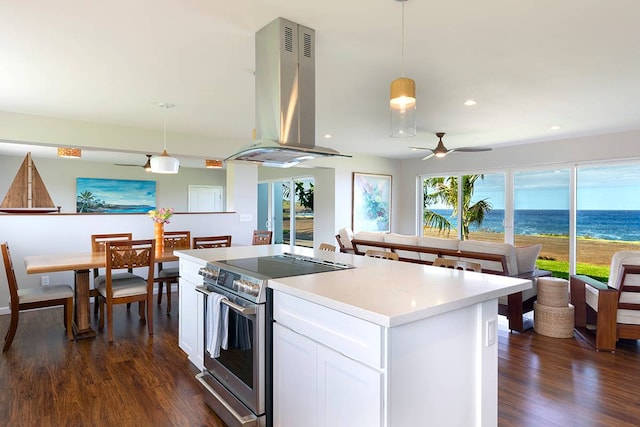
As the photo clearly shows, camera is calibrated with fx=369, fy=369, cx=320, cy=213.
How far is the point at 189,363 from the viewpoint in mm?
3047

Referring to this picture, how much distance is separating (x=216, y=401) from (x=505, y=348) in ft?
8.54

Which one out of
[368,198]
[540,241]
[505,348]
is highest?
[368,198]

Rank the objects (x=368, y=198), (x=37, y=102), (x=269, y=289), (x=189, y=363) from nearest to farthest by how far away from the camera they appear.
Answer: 1. (x=269, y=289)
2. (x=189, y=363)
3. (x=37, y=102)
4. (x=368, y=198)

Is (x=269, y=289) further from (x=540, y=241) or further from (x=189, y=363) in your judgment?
(x=540, y=241)

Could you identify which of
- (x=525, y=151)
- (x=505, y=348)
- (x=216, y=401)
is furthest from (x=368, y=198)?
(x=216, y=401)

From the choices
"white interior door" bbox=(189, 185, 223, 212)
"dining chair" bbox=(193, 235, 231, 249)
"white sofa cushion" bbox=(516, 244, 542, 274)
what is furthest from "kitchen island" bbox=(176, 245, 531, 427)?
"white interior door" bbox=(189, 185, 223, 212)

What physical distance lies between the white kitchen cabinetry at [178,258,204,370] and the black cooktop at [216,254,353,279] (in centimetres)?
41

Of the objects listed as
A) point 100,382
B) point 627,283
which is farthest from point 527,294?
point 100,382

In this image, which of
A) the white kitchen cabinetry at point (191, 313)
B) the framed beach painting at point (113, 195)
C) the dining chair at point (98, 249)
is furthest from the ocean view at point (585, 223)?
the framed beach painting at point (113, 195)

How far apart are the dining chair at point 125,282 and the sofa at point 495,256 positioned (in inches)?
106

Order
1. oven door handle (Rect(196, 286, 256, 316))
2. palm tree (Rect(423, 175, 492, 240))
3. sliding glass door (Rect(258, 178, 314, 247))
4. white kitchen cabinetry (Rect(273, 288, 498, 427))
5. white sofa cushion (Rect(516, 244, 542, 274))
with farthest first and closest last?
sliding glass door (Rect(258, 178, 314, 247))
palm tree (Rect(423, 175, 492, 240))
white sofa cushion (Rect(516, 244, 542, 274))
oven door handle (Rect(196, 286, 256, 316))
white kitchen cabinetry (Rect(273, 288, 498, 427))

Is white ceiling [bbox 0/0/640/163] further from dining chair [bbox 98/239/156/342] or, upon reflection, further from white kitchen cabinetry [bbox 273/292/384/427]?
white kitchen cabinetry [bbox 273/292/384/427]

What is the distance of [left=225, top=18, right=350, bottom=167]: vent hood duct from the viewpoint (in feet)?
7.40

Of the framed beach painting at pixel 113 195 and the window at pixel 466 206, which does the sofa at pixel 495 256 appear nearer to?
the window at pixel 466 206
